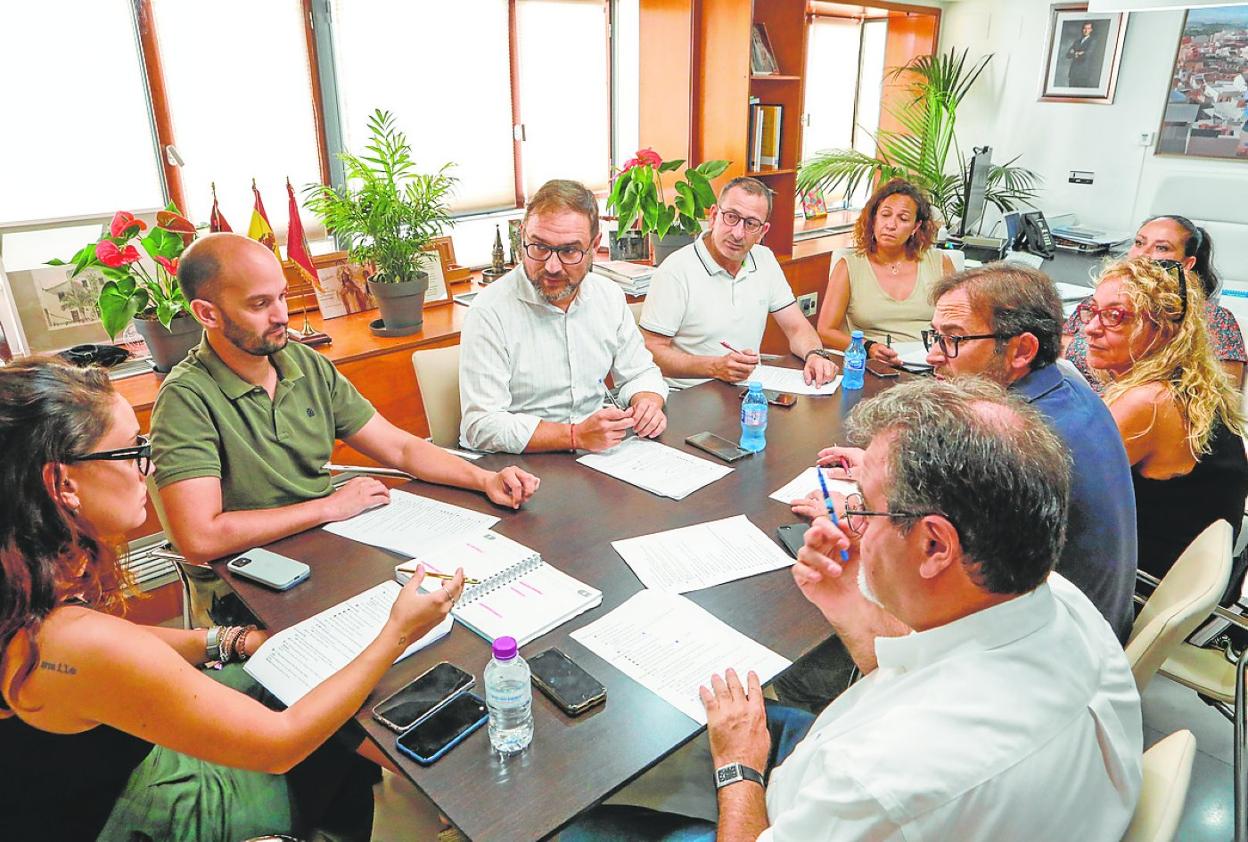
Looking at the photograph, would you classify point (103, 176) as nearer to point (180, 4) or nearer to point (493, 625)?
point (180, 4)

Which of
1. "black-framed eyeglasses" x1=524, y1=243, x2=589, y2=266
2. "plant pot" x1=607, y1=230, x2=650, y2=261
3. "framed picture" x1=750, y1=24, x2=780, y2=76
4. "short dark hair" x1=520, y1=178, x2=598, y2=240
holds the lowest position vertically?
"plant pot" x1=607, y1=230, x2=650, y2=261

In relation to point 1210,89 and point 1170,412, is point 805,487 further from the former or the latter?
point 1210,89

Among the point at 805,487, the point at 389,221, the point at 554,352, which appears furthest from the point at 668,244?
the point at 805,487

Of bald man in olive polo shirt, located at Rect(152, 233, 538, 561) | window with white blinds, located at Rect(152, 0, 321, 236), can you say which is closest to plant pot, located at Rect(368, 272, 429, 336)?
window with white blinds, located at Rect(152, 0, 321, 236)

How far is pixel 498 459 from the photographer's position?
2064 mm

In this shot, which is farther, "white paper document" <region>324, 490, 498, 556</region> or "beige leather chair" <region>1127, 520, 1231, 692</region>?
"white paper document" <region>324, 490, 498, 556</region>

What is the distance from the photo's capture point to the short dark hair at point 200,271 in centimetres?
180

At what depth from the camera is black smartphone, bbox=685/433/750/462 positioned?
207 cm

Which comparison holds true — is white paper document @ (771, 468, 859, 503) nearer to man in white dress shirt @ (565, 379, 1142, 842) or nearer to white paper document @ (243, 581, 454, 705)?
man in white dress shirt @ (565, 379, 1142, 842)

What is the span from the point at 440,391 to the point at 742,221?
1.30 meters

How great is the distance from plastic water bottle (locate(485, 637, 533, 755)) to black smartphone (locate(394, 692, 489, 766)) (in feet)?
0.09

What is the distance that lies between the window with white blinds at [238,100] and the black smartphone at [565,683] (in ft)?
8.01

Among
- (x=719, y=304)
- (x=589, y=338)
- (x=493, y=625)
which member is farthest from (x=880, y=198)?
(x=493, y=625)

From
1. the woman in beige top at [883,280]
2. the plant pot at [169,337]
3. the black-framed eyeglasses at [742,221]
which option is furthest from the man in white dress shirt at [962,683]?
the woman in beige top at [883,280]
